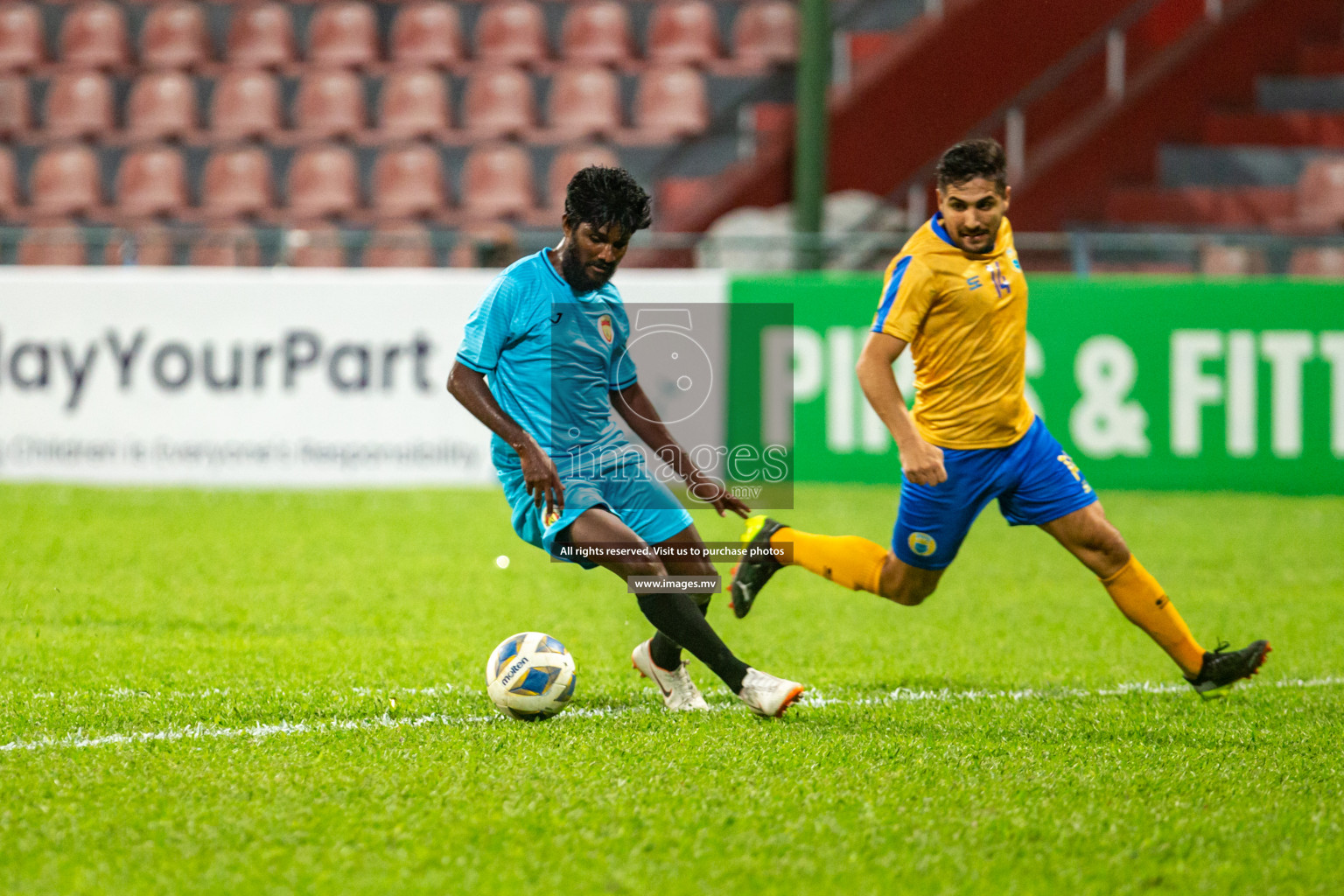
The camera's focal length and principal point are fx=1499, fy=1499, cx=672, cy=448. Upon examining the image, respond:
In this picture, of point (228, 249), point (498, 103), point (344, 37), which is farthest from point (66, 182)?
point (228, 249)

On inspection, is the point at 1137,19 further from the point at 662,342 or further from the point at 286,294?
the point at 286,294

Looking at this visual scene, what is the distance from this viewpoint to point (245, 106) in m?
17.8

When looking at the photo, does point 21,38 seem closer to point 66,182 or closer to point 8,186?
point 8,186

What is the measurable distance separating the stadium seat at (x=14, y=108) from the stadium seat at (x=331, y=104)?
3326 millimetres

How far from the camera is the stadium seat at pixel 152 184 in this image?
17078 millimetres

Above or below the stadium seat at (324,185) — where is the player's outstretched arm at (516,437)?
below

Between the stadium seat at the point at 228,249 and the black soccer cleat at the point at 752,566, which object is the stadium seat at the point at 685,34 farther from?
the black soccer cleat at the point at 752,566

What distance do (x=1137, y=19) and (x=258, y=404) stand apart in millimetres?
11113

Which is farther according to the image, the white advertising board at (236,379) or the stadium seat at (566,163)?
the stadium seat at (566,163)

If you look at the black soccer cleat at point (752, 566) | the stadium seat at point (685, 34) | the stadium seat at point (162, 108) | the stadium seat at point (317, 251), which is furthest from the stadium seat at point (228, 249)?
the black soccer cleat at point (752, 566)

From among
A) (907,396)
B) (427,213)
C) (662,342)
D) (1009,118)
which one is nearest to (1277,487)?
(907,396)

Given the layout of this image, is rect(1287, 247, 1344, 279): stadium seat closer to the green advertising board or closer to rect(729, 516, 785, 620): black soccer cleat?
the green advertising board

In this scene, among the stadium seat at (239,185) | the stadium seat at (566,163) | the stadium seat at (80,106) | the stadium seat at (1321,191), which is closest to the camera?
the stadium seat at (1321,191)

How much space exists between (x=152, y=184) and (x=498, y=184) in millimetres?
4073
